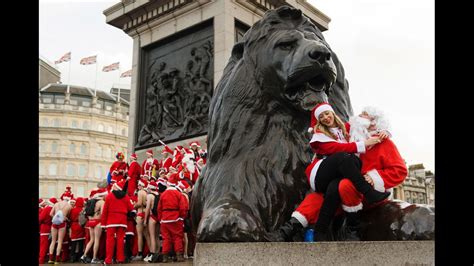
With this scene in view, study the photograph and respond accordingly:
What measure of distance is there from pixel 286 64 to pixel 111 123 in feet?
203

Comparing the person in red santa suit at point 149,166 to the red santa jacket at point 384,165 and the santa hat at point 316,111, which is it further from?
the red santa jacket at point 384,165

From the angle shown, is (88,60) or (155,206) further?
(88,60)

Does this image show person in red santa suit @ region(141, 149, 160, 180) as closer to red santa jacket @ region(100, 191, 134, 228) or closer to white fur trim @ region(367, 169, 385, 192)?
red santa jacket @ region(100, 191, 134, 228)

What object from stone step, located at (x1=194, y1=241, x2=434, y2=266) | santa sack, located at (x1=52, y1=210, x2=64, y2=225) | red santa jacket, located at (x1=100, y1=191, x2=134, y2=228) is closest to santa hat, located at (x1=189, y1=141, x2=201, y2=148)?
red santa jacket, located at (x1=100, y1=191, x2=134, y2=228)

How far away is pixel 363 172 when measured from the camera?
317cm

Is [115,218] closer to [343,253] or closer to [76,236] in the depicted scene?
[76,236]

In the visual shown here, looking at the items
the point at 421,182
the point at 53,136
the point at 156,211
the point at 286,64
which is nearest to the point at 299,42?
the point at 286,64

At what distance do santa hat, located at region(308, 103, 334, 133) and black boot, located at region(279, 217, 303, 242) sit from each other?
0.59 meters

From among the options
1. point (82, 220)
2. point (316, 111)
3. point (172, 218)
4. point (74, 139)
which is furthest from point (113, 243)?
point (74, 139)

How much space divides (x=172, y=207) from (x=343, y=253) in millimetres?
6277

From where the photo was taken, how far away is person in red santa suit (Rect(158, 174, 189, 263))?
8.44 m

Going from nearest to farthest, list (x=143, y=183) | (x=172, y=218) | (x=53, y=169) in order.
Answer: (x=172, y=218) < (x=143, y=183) < (x=53, y=169)

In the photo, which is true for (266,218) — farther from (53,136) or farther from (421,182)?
(53,136)

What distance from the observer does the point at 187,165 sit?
33.2 feet
